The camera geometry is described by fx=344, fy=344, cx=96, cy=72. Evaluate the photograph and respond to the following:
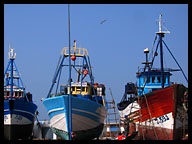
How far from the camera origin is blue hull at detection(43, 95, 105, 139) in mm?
23031

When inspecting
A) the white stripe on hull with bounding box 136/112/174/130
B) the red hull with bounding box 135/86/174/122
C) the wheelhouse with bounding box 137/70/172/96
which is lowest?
the white stripe on hull with bounding box 136/112/174/130

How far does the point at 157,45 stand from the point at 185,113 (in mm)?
7126

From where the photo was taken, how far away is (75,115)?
911 inches

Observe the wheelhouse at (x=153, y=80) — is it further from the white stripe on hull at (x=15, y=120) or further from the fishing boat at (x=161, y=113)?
the white stripe on hull at (x=15, y=120)

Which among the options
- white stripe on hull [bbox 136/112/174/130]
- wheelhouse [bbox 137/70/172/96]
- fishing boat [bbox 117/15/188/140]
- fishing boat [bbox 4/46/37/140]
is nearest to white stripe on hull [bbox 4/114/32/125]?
fishing boat [bbox 4/46/37/140]

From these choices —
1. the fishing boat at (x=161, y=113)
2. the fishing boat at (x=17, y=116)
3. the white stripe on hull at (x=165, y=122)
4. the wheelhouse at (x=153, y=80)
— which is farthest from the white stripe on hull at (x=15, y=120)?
the wheelhouse at (x=153, y=80)

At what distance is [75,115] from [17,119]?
19.0ft

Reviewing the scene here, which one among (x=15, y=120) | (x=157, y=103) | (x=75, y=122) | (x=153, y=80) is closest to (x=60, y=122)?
(x=75, y=122)

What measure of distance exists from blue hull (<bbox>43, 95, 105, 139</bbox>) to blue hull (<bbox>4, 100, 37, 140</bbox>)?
2.44 m

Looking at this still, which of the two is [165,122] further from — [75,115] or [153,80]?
[153,80]

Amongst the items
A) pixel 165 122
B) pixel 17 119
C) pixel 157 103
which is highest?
pixel 157 103

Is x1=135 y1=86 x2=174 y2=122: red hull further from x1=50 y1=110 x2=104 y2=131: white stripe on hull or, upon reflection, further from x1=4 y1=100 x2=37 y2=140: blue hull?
x1=4 y1=100 x2=37 y2=140: blue hull

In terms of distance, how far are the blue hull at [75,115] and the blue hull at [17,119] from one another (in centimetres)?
244

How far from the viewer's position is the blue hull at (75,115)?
75.6ft
